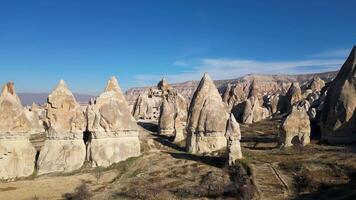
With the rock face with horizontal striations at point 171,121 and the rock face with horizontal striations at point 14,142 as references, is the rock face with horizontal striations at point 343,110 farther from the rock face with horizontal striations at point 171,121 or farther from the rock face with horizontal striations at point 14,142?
the rock face with horizontal striations at point 14,142

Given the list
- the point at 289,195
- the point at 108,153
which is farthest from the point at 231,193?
the point at 108,153

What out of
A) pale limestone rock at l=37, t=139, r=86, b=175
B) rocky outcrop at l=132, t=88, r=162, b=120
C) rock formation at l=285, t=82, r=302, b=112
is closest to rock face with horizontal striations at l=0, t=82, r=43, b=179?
pale limestone rock at l=37, t=139, r=86, b=175

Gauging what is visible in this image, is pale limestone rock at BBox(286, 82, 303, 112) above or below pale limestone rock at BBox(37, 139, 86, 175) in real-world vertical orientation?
above

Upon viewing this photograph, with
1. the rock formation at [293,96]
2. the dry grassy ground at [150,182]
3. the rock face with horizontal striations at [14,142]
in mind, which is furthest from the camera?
the rock formation at [293,96]

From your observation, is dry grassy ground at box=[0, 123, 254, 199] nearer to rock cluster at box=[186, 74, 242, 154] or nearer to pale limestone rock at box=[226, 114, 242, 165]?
pale limestone rock at box=[226, 114, 242, 165]

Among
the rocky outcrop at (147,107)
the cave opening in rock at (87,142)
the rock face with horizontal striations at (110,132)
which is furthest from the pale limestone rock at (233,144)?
the rocky outcrop at (147,107)

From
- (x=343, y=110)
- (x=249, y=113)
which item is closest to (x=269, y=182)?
(x=343, y=110)

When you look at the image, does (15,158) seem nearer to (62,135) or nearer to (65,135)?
(62,135)
